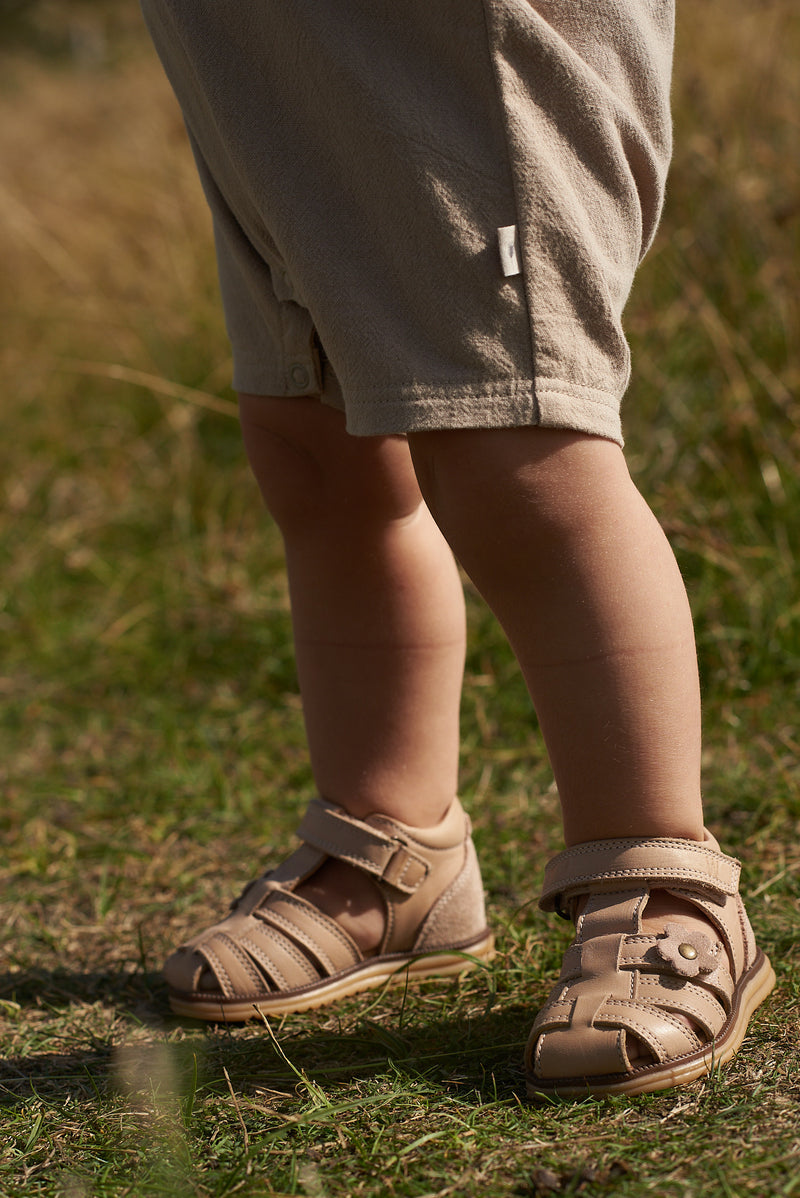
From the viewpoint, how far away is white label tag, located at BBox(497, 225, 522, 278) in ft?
3.00

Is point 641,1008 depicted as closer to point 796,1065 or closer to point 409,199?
point 796,1065

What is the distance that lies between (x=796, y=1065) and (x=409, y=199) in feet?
2.69

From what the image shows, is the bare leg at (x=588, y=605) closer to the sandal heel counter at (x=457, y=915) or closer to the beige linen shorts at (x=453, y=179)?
the beige linen shorts at (x=453, y=179)

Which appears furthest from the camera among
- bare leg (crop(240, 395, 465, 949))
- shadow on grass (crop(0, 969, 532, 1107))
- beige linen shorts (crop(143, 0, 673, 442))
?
bare leg (crop(240, 395, 465, 949))

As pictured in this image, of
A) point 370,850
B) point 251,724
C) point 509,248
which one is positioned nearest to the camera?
point 509,248

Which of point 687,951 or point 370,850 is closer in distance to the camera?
point 687,951

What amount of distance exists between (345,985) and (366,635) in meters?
0.39

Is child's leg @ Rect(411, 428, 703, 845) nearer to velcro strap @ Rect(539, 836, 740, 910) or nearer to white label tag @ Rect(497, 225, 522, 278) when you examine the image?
velcro strap @ Rect(539, 836, 740, 910)

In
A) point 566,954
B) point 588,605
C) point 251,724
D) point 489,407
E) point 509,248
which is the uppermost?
point 509,248

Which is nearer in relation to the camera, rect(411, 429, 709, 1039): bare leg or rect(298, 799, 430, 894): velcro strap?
rect(411, 429, 709, 1039): bare leg

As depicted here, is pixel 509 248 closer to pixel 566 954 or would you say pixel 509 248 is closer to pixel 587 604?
pixel 587 604

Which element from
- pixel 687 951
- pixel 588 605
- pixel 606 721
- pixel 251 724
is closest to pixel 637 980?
pixel 687 951

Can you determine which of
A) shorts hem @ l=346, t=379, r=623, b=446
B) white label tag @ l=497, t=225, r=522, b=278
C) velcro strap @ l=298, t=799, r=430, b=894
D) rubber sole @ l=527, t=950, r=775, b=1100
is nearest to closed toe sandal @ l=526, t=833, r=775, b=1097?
rubber sole @ l=527, t=950, r=775, b=1100

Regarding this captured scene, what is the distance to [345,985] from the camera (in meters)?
1.29
